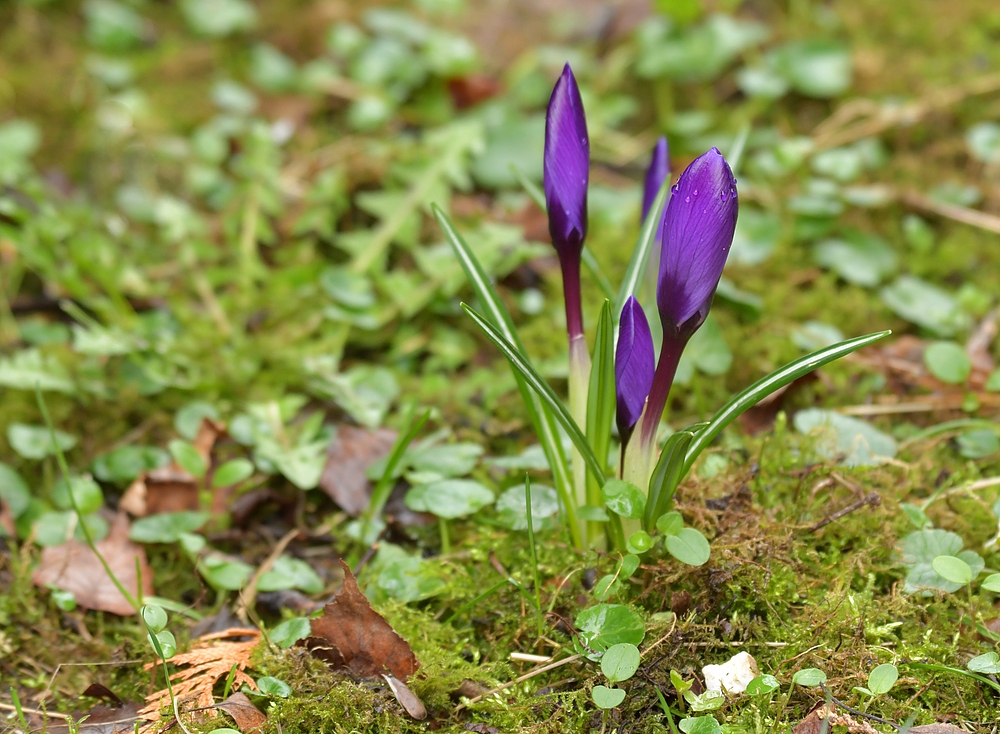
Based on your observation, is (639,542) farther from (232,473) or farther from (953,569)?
(232,473)

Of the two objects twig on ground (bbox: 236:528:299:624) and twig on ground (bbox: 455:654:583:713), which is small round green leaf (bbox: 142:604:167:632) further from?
twig on ground (bbox: 455:654:583:713)

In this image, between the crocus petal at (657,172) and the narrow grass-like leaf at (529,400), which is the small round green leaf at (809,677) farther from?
the crocus petal at (657,172)

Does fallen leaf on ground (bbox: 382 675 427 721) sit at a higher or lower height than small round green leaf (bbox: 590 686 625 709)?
lower

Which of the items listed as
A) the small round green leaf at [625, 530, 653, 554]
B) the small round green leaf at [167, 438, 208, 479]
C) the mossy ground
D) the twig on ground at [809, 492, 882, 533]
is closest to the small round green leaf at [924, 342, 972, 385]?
the mossy ground

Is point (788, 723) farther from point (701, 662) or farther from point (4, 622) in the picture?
point (4, 622)

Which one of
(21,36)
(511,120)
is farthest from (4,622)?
(21,36)

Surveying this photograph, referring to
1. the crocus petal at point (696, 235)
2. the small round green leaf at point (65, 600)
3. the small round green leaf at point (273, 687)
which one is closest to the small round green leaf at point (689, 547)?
the crocus petal at point (696, 235)


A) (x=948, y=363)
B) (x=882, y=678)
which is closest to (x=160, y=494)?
(x=882, y=678)
